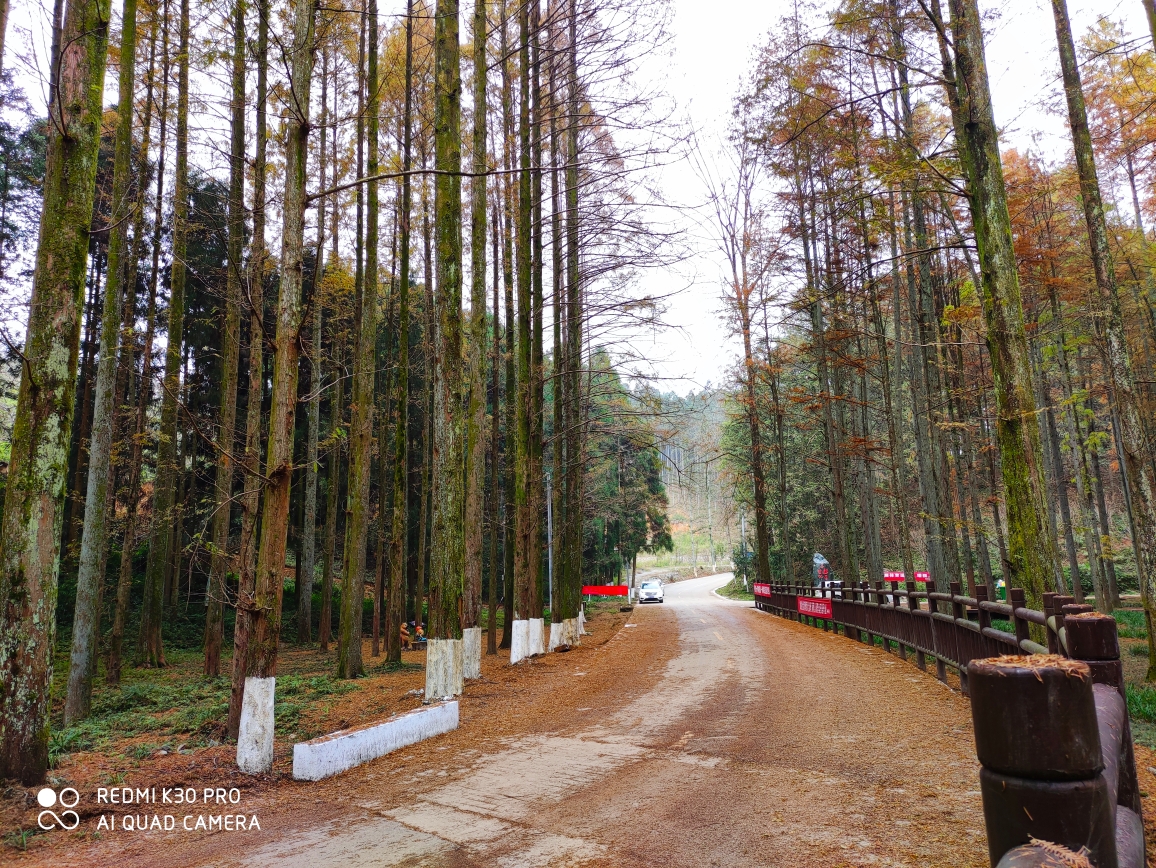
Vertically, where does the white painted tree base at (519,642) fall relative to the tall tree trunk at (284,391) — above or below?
below

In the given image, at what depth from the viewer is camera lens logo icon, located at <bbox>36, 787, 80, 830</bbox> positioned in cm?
451

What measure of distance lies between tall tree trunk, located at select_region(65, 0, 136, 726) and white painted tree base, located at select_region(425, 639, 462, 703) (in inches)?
196

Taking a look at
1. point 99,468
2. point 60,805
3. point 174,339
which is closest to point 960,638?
point 60,805

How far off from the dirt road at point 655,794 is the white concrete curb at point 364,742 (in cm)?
19

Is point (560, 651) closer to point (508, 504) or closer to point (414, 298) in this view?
point (508, 504)

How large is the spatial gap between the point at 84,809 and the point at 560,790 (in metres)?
3.41

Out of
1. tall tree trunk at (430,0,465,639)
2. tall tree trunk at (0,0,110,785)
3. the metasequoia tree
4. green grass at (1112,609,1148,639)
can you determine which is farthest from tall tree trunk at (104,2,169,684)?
green grass at (1112,609,1148,639)

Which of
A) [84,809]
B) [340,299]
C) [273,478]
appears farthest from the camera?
[340,299]

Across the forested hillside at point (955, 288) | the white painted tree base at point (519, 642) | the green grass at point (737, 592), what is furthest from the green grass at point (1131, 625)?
the green grass at point (737, 592)

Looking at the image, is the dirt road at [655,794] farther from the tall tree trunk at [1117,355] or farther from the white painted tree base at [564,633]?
the white painted tree base at [564,633]

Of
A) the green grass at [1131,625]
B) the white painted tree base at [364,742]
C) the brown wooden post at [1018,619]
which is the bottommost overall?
the green grass at [1131,625]

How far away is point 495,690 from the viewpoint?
999 cm

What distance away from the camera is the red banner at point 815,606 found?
17703 millimetres

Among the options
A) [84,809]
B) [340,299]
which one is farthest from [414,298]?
[84,809]
